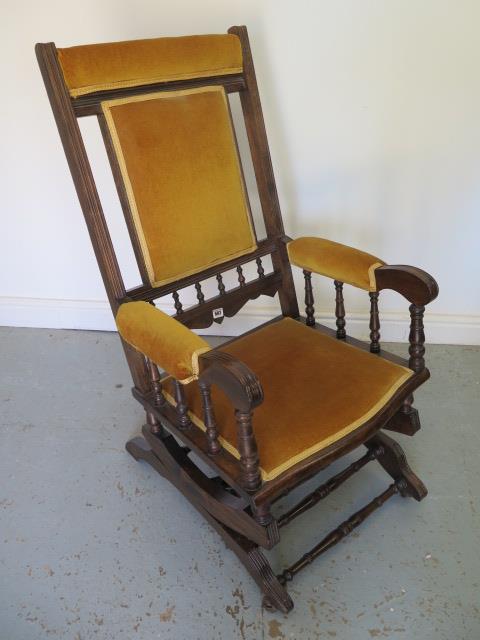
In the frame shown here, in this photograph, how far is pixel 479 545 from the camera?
133cm

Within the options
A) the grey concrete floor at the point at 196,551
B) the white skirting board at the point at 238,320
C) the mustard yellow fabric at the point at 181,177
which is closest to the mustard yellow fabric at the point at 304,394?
the mustard yellow fabric at the point at 181,177

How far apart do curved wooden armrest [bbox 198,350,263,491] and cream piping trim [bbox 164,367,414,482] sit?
40 millimetres

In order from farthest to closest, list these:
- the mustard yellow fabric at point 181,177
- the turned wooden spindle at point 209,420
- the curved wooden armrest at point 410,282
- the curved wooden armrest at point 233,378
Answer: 1. the mustard yellow fabric at point 181,177
2. the curved wooden armrest at point 410,282
3. the turned wooden spindle at point 209,420
4. the curved wooden armrest at point 233,378

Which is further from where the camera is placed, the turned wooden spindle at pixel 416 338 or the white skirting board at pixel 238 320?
the white skirting board at pixel 238 320

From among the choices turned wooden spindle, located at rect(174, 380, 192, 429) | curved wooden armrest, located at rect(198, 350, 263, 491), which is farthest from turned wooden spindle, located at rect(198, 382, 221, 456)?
turned wooden spindle, located at rect(174, 380, 192, 429)

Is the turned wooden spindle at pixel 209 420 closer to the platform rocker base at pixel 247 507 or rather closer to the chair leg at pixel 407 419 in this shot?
the platform rocker base at pixel 247 507

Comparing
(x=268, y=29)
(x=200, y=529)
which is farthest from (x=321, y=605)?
(x=268, y=29)

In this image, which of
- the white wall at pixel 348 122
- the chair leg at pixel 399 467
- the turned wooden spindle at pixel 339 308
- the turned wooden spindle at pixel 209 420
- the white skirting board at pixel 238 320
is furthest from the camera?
the white skirting board at pixel 238 320

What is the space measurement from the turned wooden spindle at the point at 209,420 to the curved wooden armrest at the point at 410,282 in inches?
20.1

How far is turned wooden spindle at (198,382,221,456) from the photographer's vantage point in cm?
98

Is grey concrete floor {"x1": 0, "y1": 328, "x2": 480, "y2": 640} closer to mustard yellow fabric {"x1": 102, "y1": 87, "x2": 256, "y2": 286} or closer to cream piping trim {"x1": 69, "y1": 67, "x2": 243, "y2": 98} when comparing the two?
mustard yellow fabric {"x1": 102, "y1": 87, "x2": 256, "y2": 286}

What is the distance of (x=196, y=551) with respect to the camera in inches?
54.9

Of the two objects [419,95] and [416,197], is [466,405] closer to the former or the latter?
[416,197]

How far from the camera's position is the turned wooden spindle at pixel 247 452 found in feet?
3.00
